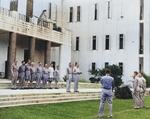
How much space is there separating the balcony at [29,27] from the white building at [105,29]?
272cm

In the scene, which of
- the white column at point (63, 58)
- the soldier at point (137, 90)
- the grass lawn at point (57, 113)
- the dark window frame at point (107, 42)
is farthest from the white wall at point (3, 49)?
the soldier at point (137, 90)

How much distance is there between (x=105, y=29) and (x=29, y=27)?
11410 millimetres

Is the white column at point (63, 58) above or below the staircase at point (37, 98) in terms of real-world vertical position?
above

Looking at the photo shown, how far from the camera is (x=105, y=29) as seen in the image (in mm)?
31375

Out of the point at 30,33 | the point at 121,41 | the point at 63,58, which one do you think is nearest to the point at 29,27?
the point at 30,33

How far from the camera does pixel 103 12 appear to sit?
3166cm

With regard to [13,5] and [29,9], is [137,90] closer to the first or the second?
[13,5]

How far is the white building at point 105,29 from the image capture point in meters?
29.2

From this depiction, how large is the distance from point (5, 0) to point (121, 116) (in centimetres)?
1943

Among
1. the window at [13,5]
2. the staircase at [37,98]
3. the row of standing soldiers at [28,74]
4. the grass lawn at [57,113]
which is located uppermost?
the window at [13,5]

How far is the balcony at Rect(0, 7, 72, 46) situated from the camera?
20.9 m

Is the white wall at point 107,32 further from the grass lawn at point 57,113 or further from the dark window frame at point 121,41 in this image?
the grass lawn at point 57,113

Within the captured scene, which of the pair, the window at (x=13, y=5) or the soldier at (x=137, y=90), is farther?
the window at (x=13, y=5)

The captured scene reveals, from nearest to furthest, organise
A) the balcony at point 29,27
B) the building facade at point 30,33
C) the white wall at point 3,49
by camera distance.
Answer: the balcony at point 29,27
the building facade at point 30,33
the white wall at point 3,49
